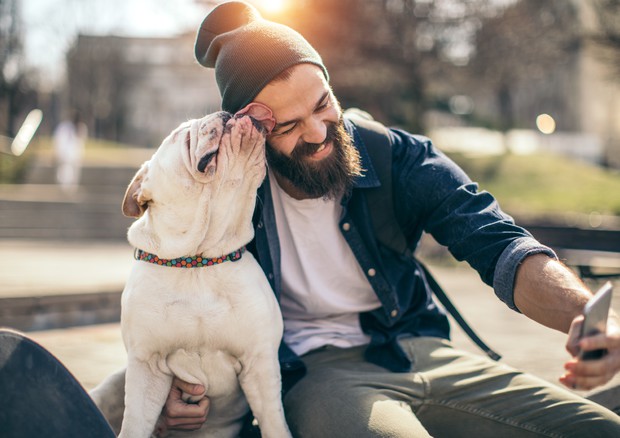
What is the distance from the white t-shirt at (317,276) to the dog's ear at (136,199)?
1.84 feet

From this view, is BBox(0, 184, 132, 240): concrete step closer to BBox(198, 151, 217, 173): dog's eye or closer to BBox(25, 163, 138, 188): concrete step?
BBox(25, 163, 138, 188): concrete step

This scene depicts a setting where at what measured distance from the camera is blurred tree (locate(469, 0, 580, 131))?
18.9 m

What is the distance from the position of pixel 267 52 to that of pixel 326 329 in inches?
43.3

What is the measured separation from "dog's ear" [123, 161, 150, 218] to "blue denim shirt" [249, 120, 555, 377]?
47 cm

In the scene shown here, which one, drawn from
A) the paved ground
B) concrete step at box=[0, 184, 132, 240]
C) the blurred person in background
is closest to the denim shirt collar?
the paved ground

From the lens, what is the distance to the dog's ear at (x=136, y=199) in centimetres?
246

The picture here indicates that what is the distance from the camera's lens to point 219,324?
2.40 m

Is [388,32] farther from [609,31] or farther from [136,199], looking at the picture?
[136,199]

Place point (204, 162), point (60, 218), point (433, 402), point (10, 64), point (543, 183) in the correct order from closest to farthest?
1. point (204, 162)
2. point (433, 402)
3. point (60, 218)
4. point (543, 183)
5. point (10, 64)

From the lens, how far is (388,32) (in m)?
18.7

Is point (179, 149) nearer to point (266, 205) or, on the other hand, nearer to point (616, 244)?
point (266, 205)

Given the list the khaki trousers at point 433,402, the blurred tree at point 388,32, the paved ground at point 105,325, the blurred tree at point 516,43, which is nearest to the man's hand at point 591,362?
the khaki trousers at point 433,402

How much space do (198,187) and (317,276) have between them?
69cm

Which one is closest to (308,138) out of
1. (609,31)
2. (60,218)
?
(609,31)
